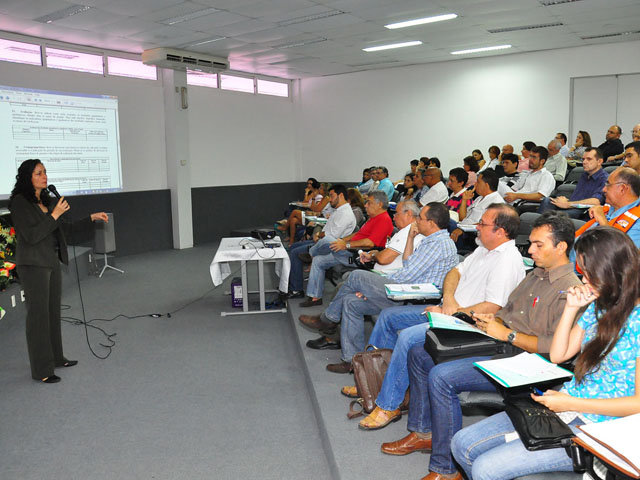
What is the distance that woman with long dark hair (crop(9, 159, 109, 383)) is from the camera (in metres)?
3.39

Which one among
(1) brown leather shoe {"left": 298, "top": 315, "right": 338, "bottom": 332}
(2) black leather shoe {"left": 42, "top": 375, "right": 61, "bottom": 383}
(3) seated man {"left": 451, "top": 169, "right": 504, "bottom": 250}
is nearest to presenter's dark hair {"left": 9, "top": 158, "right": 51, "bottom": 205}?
(2) black leather shoe {"left": 42, "top": 375, "right": 61, "bottom": 383}

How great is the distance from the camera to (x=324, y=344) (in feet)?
12.7

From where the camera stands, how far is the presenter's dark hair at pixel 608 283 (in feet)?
5.35

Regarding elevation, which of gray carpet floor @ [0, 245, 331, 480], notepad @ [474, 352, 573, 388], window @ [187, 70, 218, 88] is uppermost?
window @ [187, 70, 218, 88]

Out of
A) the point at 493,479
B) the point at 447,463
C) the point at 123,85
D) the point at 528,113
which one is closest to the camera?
the point at 493,479

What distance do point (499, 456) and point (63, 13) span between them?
6.34 metres

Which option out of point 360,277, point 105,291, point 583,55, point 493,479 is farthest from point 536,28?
point 493,479

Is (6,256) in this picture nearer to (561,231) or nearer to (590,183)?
(561,231)

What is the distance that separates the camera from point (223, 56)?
28.8 feet

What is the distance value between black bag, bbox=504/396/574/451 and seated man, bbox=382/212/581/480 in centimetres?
43

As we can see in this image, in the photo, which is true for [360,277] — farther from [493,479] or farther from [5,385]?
[5,385]

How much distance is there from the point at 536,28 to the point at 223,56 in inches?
189

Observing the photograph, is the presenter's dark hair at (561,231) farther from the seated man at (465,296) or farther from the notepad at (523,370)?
the notepad at (523,370)

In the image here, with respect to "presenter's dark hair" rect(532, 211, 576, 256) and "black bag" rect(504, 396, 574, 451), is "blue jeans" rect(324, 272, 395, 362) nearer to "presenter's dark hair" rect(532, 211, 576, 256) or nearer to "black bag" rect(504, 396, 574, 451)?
"presenter's dark hair" rect(532, 211, 576, 256)
